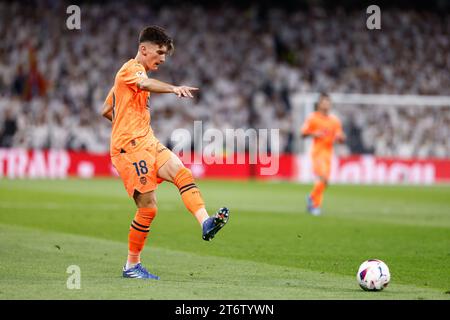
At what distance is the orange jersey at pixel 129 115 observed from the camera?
955cm

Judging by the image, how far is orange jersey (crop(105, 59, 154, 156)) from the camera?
31.3ft

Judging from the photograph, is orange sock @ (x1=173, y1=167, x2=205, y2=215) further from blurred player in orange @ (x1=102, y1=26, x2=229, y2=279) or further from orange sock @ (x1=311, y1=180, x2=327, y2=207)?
orange sock @ (x1=311, y1=180, x2=327, y2=207)

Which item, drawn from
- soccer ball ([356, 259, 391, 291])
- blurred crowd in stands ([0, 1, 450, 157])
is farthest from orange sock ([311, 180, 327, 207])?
blurred crowd in stands ([0, 1, 450, 157])

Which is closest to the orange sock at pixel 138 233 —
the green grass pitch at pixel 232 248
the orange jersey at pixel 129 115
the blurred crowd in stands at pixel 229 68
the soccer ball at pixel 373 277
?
the green grass pitch at pixel 232 248

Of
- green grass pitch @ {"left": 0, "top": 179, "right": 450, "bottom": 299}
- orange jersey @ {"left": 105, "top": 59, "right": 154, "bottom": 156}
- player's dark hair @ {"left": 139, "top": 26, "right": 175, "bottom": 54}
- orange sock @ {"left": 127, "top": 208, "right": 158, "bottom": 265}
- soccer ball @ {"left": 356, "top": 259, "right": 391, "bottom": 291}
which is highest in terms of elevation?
player's dark hair @ {"left": 139, "top": 26, "right": 175, "bottom": 54}

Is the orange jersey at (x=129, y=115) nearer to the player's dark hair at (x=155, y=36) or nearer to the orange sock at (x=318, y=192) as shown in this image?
the player's dark hair at (x=155, y=36)

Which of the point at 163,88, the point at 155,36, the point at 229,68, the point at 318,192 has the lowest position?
the point at 318,192

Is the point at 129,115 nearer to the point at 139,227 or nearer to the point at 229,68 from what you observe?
the point at 139,227

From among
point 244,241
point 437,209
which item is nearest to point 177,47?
point 437,209

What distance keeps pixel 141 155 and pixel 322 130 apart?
39.4 ft

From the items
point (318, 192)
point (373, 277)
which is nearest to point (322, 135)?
point (318, 192)

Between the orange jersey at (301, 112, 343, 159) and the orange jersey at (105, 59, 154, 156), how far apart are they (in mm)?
11483

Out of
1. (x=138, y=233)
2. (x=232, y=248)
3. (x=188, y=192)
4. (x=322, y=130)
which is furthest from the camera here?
(x=322, y=130)

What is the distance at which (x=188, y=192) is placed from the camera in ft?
31.0
